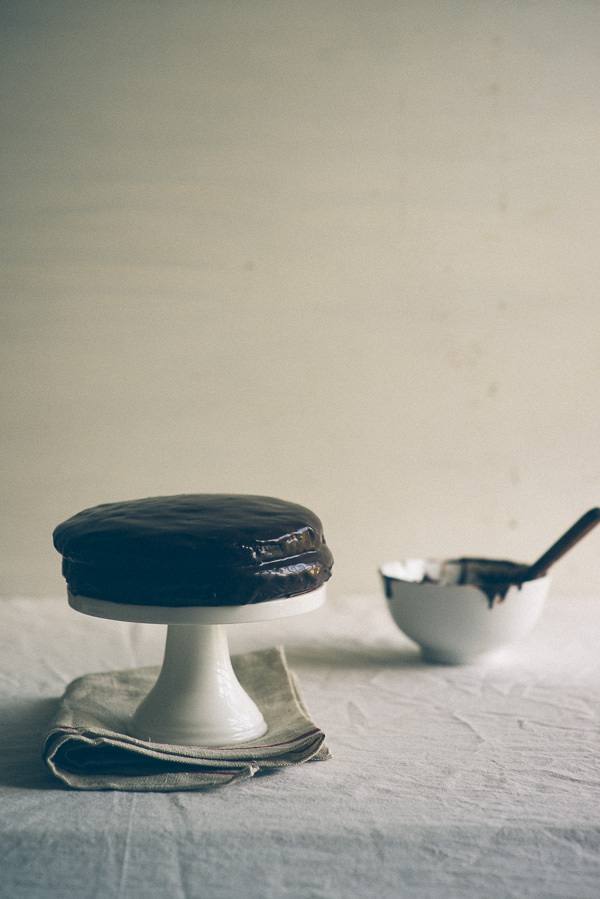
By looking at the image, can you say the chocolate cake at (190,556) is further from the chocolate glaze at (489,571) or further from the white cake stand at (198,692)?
the chocolate glaze at (489,571)

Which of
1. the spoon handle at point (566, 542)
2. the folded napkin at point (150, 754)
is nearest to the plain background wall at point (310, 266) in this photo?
the spoon handle at point (566, 542)

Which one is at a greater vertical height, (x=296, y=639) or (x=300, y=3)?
(x=300, y=3)

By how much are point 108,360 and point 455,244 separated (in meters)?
0.58

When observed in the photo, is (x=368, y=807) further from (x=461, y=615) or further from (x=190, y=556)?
(x=461, y=615)

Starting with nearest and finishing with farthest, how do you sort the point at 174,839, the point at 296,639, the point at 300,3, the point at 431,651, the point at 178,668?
the point at 174,839
the point at 178,668
the point at 431,651
the point at 296,639
the point at 300,3

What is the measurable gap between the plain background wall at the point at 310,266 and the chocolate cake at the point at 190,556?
623 millimetres

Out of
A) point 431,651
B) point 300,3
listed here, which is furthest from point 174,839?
point 300,3

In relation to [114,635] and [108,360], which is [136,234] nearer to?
[108,360]

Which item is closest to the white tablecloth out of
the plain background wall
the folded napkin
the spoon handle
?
the folded napkin

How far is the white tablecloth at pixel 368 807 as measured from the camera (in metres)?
0.57

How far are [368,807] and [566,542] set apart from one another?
0.45 m

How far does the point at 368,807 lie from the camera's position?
67 centimetres

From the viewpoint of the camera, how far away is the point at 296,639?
3.83 ft

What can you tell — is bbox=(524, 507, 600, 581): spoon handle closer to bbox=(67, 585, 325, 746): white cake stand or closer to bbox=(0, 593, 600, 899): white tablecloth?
bbox=(0, 593, 600, 899): white tablecloth
